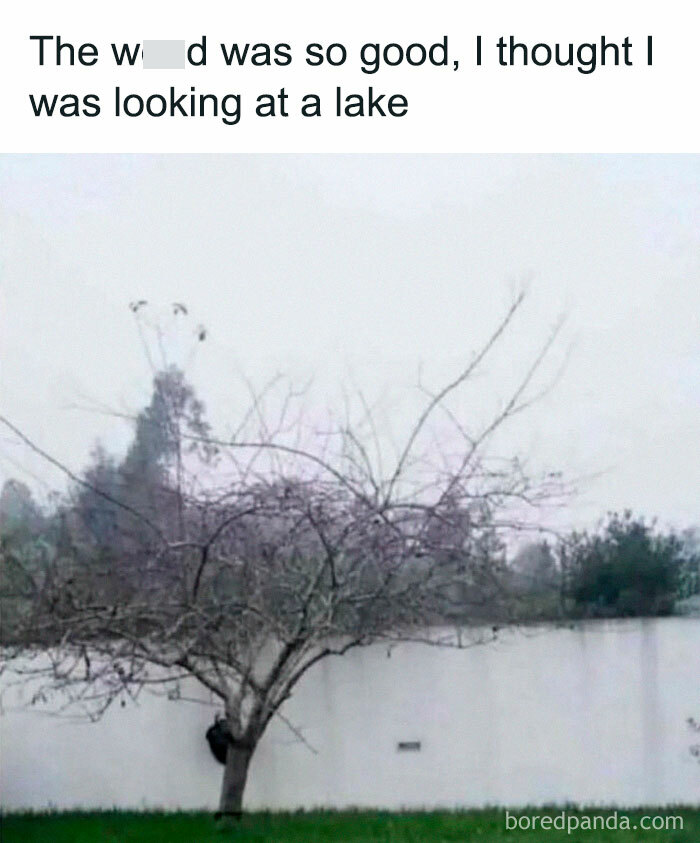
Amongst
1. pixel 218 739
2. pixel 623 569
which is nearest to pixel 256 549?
pixel 218 739

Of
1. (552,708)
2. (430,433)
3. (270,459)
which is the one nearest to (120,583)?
(270,459)

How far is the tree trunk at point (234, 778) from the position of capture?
26.4 ft

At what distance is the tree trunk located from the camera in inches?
317

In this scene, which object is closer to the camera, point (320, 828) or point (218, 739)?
point (320, 828)

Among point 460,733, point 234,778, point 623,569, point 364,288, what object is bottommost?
point 234,778

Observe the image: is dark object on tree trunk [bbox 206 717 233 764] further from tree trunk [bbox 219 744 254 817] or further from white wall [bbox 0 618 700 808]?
tree trunk [bbox 219 744 254 817]

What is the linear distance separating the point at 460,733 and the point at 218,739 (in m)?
1.47

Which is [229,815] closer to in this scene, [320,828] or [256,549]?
[320,828]

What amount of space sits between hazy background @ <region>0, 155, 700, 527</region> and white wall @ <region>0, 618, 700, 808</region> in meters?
0.93

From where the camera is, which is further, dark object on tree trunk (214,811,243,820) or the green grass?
dark object on tree trunk (214,811,243,820)

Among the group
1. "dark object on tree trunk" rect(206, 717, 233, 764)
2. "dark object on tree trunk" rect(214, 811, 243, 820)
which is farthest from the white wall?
"dark object on tree trunk" rect(214, 811, 243, 820)

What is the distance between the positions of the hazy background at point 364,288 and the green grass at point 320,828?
182 cm

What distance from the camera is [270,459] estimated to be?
7.84m

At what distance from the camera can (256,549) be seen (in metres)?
7.89
